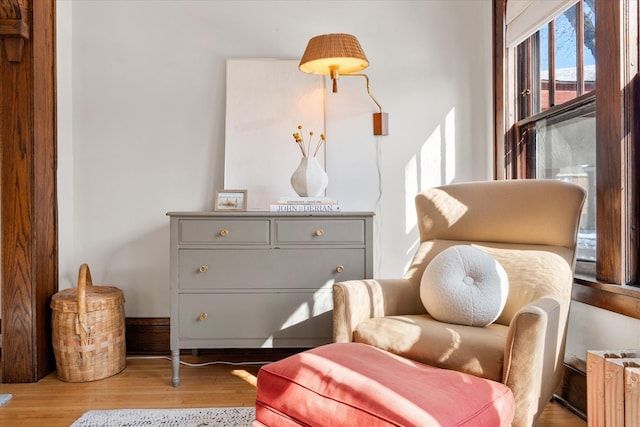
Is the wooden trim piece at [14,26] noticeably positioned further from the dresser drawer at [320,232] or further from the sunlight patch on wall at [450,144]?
the sunlight patch on wall at [450,144]

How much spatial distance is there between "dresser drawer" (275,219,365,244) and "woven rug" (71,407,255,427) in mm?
809

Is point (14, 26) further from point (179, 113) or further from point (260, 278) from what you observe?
point (260, 278)

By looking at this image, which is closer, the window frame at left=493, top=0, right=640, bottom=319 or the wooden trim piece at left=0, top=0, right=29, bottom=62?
the window frame at left=493, top=0, right=640, bottom=319

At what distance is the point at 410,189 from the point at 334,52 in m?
0.96

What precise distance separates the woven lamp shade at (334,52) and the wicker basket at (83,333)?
64.9 inches

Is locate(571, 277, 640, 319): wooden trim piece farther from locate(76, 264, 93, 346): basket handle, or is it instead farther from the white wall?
locate(76, 264, 93, 346): basket handle

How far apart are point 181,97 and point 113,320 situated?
1.36 metres

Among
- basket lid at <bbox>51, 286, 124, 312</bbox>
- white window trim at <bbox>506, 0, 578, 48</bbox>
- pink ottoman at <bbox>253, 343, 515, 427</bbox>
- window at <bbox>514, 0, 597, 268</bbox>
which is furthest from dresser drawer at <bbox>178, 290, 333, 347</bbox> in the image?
white window trim at <bbox>506, 0, 578, 48</bbox>

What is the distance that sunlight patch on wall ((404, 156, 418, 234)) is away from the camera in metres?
2.88

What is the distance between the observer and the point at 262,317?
2314mm

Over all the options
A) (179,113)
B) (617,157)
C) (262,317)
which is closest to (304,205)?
(262,317)

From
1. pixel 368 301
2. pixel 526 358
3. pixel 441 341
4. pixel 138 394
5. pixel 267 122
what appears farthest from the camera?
pixel 267 122

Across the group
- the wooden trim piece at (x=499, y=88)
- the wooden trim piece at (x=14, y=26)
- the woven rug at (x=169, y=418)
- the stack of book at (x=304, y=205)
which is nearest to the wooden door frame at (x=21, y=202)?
the wooden trim piece at (x=14, y=26)

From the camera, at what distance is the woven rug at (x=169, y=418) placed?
1.92m
